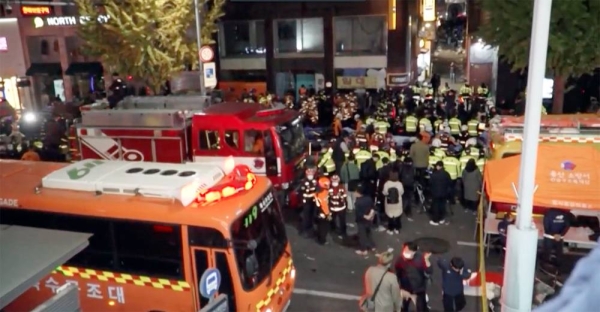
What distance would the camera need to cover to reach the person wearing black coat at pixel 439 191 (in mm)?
12252

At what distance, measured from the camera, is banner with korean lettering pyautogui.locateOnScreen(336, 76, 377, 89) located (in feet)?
95.7

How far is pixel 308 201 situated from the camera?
12.2 m

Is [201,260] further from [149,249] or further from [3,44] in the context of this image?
[3,44]

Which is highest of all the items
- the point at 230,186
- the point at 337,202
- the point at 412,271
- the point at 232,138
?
the point at 230,186

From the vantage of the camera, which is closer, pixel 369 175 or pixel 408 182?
pixel 408 182

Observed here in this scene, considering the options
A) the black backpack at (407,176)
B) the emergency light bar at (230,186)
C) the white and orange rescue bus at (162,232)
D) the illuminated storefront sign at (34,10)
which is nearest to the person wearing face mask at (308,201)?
the black backpack at (407,176)

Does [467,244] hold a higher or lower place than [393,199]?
lower

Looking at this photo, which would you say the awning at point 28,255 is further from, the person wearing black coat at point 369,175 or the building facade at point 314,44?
the building facade at point 314,44

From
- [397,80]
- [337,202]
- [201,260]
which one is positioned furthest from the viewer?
[397,80]

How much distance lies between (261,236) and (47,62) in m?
29.4

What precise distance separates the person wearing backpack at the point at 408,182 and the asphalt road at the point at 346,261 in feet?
1.03

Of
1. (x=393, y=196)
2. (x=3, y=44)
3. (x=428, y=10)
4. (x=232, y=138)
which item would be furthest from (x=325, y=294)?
(x=3, y=44)

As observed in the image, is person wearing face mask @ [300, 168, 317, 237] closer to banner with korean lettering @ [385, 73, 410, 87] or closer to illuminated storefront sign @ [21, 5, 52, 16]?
banner with korean lettering @ [385, 73, 410, 87]

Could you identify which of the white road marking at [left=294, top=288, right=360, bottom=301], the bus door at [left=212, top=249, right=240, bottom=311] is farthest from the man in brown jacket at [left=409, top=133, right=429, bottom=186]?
the bus door at [left=212, top=249, right=240, bottom=311]
